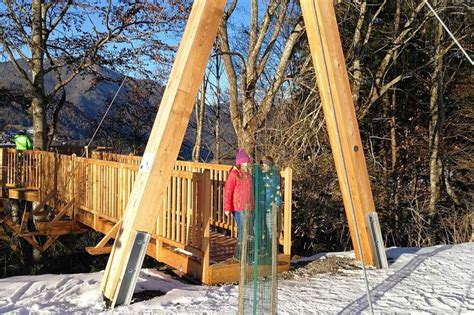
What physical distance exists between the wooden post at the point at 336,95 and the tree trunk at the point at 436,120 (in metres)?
10.6

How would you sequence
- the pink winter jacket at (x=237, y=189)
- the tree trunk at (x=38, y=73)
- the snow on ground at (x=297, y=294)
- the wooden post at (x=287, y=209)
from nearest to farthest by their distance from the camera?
the snow on ground at (x=297, y=294), the pink winter jacket at (x=237, y=189), the wooden post at (x=287, y=209), the tree trunk at (x=38, y=73)

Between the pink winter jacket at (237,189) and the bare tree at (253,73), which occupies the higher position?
the bare tree at (253,73)

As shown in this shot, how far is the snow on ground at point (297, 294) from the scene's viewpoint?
5285 mm

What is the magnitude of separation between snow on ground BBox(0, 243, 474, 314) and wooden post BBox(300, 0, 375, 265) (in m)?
0.85

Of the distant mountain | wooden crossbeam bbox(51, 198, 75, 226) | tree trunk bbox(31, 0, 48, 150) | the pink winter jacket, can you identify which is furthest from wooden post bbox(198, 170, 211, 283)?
the distant mountain

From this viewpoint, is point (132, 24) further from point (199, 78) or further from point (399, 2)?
point (199, 78)

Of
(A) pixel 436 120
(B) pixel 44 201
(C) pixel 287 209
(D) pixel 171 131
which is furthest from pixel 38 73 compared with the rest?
(A) pixel 436 120

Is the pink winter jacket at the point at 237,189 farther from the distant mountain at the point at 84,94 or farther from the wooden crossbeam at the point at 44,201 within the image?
the distant mountain at the point at 84,94

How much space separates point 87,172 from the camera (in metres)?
10.3

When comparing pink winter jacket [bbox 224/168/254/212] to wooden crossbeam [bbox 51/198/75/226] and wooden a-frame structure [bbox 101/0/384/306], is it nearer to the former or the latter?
wooden a-frame structure [bbox 101/0/384/306]

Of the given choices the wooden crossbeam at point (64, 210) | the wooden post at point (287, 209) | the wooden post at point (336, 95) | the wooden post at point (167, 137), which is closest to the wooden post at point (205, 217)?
the wooden post at point (167, 137)

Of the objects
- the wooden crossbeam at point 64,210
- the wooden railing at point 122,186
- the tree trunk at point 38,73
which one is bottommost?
the wooden crossbeam at point 64,210

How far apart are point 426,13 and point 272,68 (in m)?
7.68

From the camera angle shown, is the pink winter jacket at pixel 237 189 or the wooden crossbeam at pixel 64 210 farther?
the wooden crossbeam at pixel 64 210
